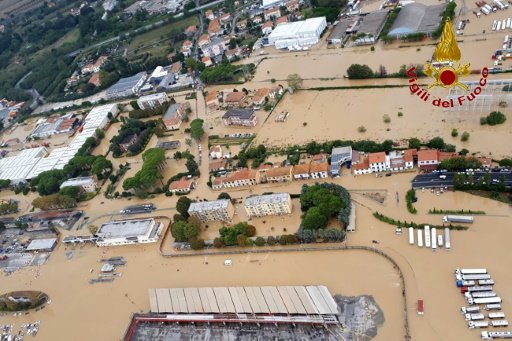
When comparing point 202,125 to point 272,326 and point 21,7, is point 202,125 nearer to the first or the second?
point 272,326

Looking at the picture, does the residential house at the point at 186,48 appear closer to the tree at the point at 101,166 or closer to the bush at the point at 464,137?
the tree at the point at 101,166

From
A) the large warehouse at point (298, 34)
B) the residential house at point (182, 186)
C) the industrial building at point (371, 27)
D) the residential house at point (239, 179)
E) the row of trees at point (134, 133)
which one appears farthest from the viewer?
the large warehouse at point (298, 34)

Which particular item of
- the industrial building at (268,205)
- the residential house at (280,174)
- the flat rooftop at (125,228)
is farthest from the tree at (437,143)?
the flat rooftop at (125,228)

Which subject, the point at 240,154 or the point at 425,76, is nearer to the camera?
the point at 240,154

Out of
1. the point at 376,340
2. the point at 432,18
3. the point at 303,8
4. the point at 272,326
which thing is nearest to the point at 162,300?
the point at 272,326

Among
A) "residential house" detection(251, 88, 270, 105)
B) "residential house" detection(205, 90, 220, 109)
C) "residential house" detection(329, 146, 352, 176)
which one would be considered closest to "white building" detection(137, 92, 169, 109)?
"residential house" detection(205, 90, 220, 109)

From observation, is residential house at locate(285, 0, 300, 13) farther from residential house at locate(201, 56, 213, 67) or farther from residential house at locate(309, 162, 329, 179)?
residential house at locate(309, 162, 329, 179)

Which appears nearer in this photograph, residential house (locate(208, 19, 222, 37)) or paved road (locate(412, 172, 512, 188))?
paved road (locate(412, 172, 512, 188))
